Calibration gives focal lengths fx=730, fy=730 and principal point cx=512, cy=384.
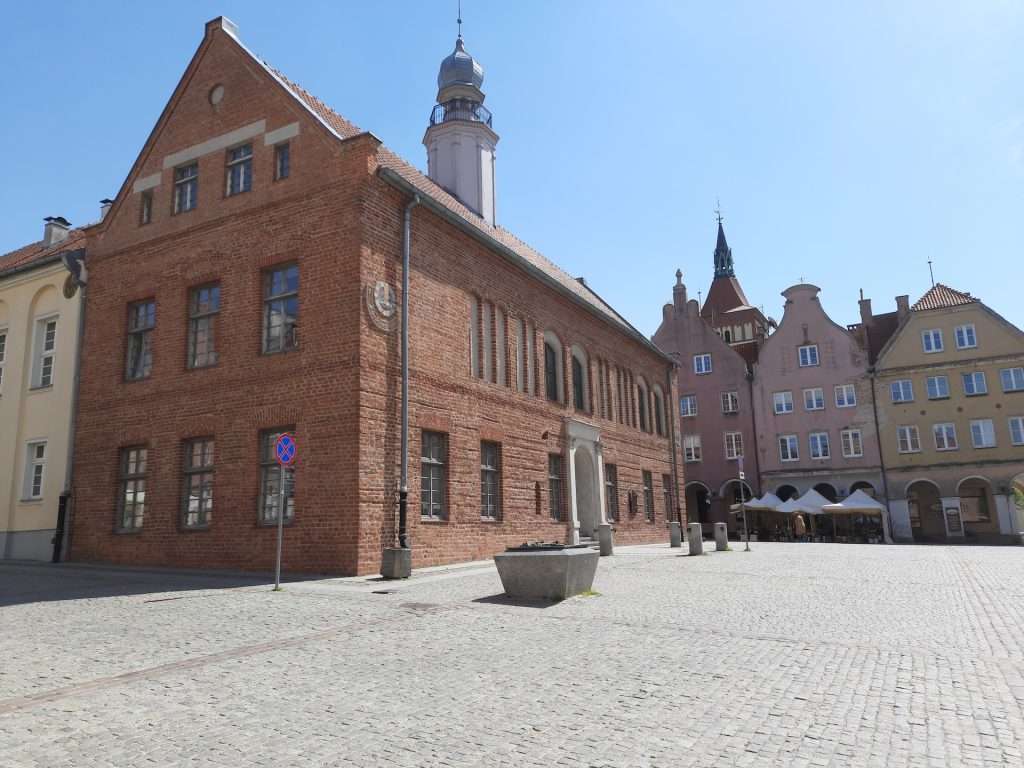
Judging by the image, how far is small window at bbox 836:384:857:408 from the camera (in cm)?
4125

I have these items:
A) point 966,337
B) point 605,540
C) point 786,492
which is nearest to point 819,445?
point 786,492

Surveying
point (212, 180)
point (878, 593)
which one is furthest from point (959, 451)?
point (212, 180)

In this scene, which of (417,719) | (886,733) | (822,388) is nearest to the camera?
(886,733)

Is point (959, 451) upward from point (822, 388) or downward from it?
downward

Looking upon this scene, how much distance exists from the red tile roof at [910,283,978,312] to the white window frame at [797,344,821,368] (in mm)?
5560

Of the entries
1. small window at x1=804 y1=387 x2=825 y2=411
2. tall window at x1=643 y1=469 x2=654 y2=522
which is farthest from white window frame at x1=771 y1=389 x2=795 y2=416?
tall window at x1=643 y1=469 x2=654 y2=522

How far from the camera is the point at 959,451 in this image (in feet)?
125

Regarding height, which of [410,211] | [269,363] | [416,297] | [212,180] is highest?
[212,180]

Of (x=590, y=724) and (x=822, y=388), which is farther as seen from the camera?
(x=822, y=388)

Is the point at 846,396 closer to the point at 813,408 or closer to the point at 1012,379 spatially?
the point at 813,408

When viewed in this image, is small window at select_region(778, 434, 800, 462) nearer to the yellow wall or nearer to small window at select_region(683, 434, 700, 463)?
small window at select_region(683, 434, 700, 463)

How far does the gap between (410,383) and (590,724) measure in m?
11.6

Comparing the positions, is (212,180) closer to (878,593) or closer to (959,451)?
(878,593)

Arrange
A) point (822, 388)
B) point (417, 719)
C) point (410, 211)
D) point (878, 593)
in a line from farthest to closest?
point (822, 388), point (410, 211), point (878, 593), point (417, 719)
